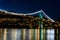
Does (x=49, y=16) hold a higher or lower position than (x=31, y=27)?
higher

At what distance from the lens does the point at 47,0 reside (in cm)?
266

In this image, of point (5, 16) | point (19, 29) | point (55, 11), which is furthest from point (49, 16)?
point (5, 16)

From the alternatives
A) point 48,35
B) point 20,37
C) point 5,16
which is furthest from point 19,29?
point 48,35

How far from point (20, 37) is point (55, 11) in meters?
0.68

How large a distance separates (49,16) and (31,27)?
0.33 m

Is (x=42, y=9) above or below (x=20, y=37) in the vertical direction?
above

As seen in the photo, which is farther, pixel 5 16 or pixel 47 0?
pixel 47 0

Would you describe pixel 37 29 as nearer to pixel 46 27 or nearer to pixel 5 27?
pixel 46 27

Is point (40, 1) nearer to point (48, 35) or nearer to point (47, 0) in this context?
point (47, 0)

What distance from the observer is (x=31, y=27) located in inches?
100.0

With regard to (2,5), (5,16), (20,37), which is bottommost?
(20,37)

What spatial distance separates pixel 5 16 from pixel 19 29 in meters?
0.29

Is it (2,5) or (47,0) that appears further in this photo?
(47,0)

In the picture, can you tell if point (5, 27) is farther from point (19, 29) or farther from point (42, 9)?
point (42, 9)
